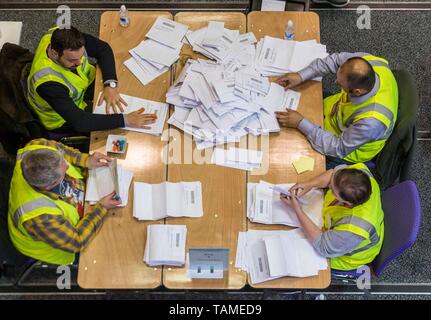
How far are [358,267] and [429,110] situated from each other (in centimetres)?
161

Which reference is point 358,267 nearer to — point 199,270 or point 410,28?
point 199,270

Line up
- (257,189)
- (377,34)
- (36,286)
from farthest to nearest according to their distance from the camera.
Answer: (377,34) → (36,286) → (257,189)

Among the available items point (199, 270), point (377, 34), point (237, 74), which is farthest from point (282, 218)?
point (377, 34)

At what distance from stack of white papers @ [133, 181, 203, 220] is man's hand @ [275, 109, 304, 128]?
1.81 ft

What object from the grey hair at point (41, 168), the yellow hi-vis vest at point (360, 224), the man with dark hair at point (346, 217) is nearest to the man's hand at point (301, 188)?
the man with dark hair at point (346, 217)

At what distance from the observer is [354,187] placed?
2090 millimetres

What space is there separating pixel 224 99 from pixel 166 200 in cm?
59

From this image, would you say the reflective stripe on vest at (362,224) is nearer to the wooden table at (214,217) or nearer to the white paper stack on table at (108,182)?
the wooden table at (214,217)

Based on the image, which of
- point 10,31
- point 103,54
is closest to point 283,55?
point 103,54

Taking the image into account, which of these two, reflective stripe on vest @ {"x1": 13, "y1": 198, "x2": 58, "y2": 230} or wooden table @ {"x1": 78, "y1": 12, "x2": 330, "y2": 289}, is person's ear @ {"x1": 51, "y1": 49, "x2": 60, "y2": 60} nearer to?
wooden table @ {"x1": 78, "y1": 12, "x2": 330, "y2": 289}

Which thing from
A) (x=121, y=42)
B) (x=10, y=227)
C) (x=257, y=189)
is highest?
(x=121, y=42)

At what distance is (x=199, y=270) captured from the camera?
2176 millimetres

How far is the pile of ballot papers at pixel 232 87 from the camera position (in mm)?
2449
